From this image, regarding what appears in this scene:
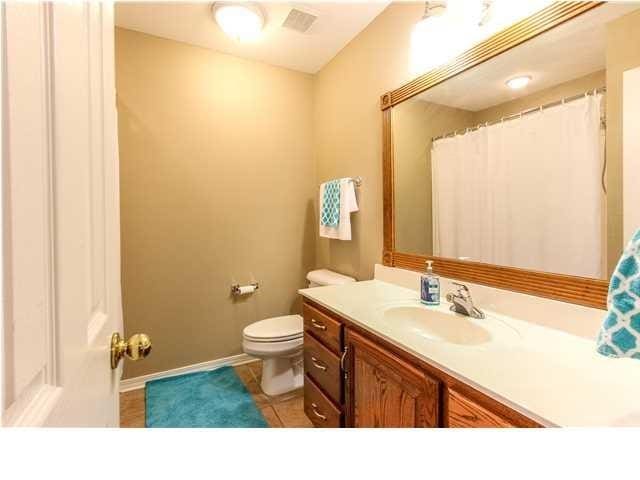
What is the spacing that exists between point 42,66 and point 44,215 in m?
0.17

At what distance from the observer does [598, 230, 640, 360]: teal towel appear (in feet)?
1.46

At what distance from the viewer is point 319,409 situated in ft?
4.53

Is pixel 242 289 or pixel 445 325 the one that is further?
pixel 242 289

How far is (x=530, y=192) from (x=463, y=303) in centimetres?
50

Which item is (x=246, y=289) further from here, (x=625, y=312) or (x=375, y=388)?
(x=625, y=312)

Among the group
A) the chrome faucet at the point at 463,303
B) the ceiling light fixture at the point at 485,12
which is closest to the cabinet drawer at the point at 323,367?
the chrome faucet at the point at 463,303

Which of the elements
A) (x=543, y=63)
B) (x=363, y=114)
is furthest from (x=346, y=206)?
(x=543, y=63)

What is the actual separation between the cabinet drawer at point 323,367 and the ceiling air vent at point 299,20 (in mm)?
1878

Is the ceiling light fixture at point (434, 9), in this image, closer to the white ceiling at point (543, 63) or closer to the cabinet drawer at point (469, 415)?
the white ceiling at point (543, 63)

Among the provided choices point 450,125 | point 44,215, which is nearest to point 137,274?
point 44,215

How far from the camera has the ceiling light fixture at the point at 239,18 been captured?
1533mm

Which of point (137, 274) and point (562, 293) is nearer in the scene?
point (562, 293)
